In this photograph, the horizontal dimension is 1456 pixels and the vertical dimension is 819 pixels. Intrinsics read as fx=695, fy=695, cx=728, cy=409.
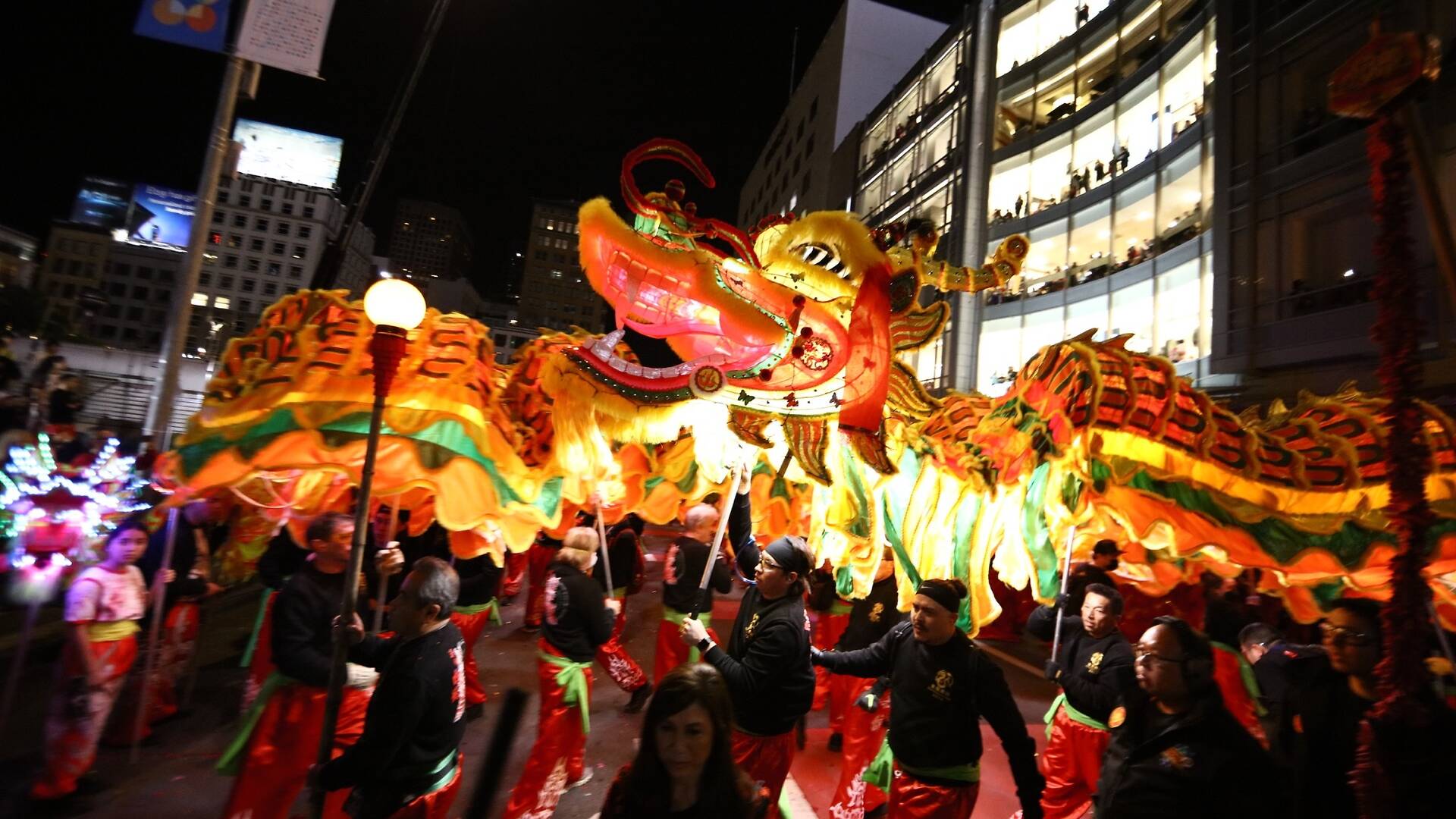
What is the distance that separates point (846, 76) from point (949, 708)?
33057 millimetres

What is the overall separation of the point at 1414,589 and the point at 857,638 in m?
3.50

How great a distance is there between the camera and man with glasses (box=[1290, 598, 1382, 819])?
8.66 ft

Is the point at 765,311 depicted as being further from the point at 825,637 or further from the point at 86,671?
the point at 825,637

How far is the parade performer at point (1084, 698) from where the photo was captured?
3668 millimetres

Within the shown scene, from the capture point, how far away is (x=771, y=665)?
3.09m

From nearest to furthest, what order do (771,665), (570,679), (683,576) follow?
(771,665), (570,679), (683,576)

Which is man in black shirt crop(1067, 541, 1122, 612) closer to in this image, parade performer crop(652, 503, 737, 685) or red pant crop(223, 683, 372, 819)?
parade performer crop(652, 503, 737, 685)

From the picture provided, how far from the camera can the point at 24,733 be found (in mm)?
4660

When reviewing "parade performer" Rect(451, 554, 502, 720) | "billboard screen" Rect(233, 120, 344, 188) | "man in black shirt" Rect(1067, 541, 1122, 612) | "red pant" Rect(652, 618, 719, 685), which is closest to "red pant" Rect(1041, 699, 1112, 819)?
"man in black shirt" Rect(1067, 541, 1122, 612)

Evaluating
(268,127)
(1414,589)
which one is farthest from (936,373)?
(268,127)

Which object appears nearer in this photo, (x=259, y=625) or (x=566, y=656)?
(x=566, y=656)

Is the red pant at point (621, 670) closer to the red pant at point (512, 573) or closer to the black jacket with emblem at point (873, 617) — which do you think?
the black jacket with emblem at point (873, 617)

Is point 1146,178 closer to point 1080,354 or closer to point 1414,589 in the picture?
point 1080,354

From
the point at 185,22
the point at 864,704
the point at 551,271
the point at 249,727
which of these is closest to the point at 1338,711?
the point at 864,704
